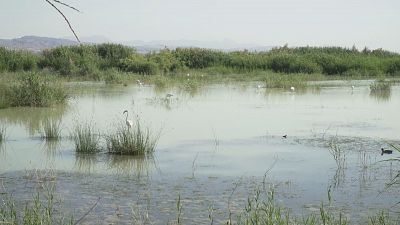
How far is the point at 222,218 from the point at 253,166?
5.74 feet

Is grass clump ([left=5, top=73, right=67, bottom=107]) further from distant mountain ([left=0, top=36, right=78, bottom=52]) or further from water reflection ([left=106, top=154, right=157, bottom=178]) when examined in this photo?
water reflection ([left=106, top=154, right=157, bottom=178])

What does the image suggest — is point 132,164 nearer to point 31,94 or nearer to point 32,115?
point 32,115

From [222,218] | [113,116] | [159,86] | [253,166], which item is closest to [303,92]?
[159,86]

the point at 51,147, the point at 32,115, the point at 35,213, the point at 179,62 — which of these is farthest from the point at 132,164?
the point at 179,62

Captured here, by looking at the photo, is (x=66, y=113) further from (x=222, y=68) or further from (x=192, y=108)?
(x=222, y=68)

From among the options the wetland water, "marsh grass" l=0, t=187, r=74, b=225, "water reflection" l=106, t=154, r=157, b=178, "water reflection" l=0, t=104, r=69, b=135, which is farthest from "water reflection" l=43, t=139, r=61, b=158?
"marsh grass" l=0, t=187, r=74, b=225

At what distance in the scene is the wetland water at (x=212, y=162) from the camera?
4164mm

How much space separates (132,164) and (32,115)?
4.31m

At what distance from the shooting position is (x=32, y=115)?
9391 millimetres

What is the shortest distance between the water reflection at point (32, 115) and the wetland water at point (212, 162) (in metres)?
0.02

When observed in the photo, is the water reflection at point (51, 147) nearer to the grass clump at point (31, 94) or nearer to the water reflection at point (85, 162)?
the water reflection at point (85, 162)

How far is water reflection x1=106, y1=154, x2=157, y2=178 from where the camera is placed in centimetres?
528

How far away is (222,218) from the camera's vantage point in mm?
3760

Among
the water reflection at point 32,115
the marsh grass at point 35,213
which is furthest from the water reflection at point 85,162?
the water reflection at point 32,115
